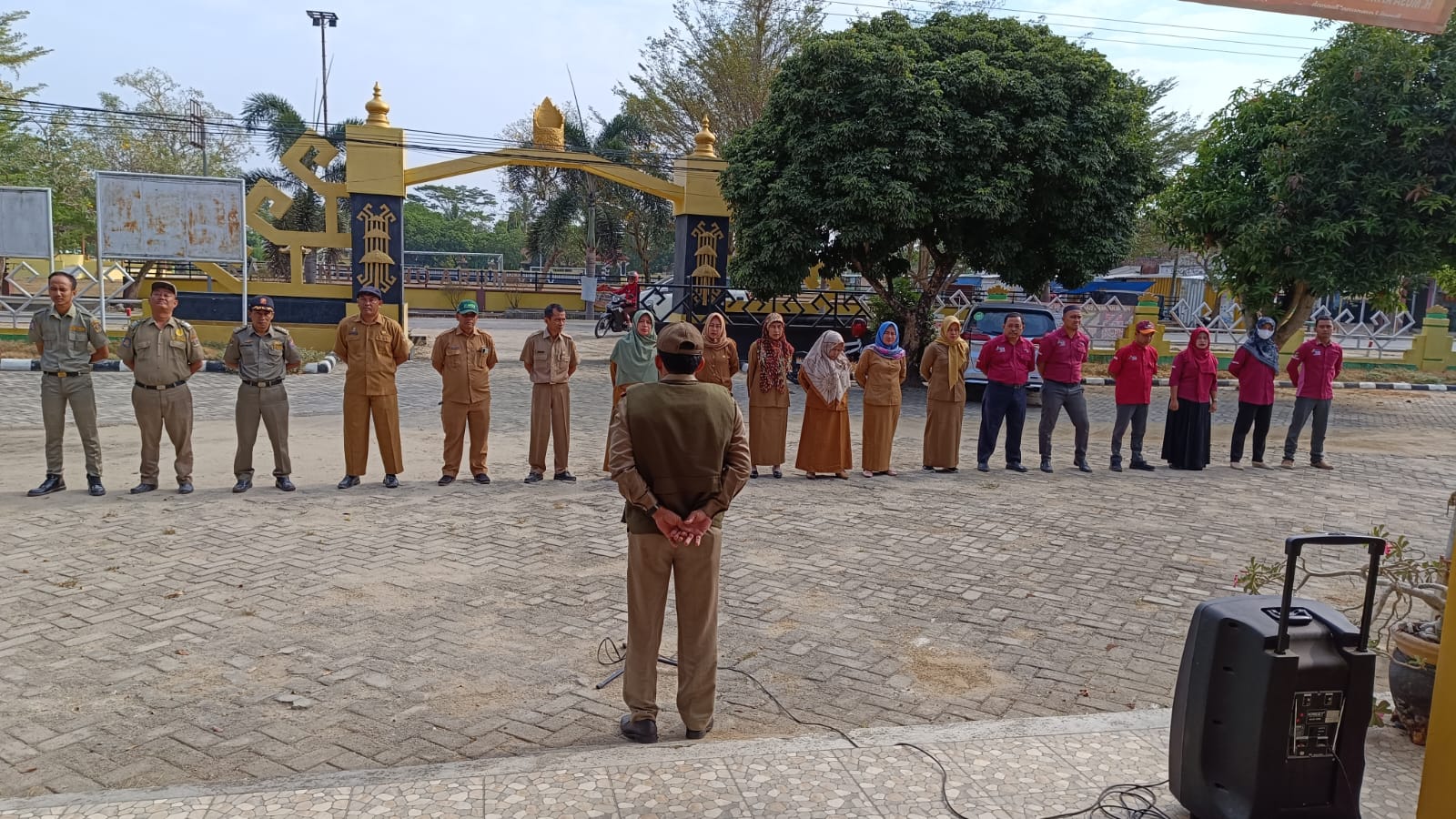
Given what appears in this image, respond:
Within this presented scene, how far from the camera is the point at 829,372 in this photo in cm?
962

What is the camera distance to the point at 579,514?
26.2ft

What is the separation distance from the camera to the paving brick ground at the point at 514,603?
13.9 ft

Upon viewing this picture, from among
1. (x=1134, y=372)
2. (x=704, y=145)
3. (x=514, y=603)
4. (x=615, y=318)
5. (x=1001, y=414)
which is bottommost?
(x=514, y=603)

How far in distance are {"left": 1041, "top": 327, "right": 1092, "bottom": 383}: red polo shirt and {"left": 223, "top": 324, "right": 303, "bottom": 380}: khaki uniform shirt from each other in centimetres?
735

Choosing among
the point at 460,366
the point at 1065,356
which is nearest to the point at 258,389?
the point at 460,366

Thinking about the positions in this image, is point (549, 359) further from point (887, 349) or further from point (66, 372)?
point (66, 372)

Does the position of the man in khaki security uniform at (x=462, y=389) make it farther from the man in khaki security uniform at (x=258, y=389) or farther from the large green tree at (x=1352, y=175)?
the large green tree at (x=1352, y=175)

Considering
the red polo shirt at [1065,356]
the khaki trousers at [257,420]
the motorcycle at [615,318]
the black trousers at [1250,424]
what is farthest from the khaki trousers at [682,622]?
the motorcycle at [615,318]

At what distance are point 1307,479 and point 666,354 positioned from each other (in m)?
9.08

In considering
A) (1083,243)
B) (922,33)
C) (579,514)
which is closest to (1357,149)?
(1083,243)

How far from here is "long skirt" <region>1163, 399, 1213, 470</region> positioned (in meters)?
10.7

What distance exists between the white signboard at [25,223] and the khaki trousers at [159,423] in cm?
883

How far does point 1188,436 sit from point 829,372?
164 inches

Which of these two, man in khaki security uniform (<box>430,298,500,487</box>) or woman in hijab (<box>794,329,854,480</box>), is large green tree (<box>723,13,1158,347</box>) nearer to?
woman in hijab (<box>794,329,854,480</box>)
